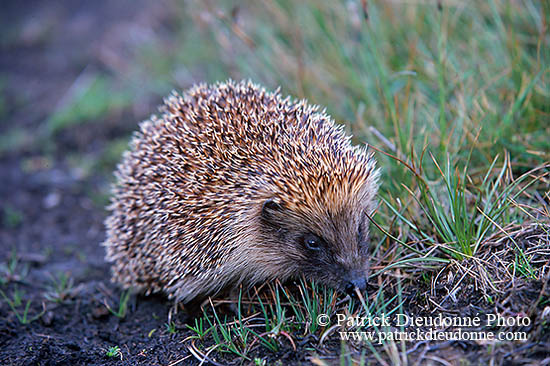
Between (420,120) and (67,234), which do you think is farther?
(67,234)

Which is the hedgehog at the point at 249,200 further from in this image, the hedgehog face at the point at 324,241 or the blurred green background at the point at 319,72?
the blurred green background at the point at 319,72

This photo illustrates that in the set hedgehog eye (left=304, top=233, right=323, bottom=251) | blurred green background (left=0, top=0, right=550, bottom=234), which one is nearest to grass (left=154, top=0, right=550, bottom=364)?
blurred green background (left=0, top=0, right=550, bottom=234)

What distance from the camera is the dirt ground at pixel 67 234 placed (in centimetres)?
375

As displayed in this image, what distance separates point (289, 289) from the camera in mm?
4203

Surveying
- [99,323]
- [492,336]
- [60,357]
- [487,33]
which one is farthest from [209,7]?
[492,336]

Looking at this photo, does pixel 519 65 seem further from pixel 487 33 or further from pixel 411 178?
pixel 411 178

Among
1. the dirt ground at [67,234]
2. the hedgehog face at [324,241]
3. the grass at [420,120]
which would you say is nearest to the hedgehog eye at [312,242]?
the hedgehog face at [324,241]

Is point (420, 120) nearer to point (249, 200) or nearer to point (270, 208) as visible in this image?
point (270, 208)

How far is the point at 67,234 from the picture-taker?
6.01 m

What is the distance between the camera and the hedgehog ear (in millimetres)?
3857

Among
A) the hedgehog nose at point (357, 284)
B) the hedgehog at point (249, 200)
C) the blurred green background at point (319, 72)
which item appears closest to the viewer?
the hedgehog nose at point (357, 284)

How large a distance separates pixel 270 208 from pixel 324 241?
48 centimetres

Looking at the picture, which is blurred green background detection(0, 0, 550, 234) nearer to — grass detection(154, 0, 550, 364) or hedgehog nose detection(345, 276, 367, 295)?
grass detection(154, 0, 550, 364)

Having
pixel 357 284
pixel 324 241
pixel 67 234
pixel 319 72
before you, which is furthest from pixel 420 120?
pixel 67 234
